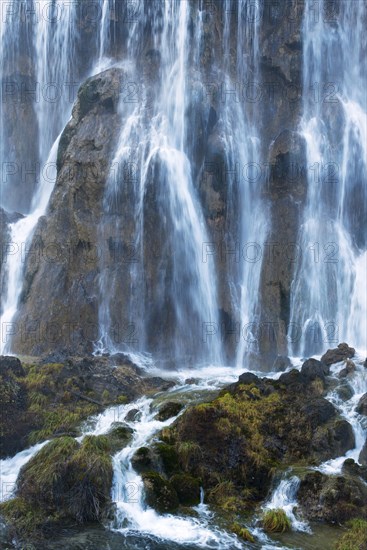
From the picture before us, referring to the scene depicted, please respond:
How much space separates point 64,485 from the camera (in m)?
14.7

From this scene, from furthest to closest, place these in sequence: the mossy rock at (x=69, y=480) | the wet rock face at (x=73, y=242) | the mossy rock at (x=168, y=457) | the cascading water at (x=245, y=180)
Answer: the cascading water at (x=245, y=180)
the wet rock face at (x=73, y=242)
the mossy rock at (x=168, y=457)
the mossy rock at (x=69, y=480)

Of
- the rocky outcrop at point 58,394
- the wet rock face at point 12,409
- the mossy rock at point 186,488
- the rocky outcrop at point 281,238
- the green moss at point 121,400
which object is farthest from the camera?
the rocky outcrop at point 281,238

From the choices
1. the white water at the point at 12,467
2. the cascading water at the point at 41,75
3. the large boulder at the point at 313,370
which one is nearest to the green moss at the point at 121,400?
the white water at the point at 12,467

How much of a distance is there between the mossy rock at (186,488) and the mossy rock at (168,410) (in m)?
3.22

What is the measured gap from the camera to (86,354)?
25.9 m

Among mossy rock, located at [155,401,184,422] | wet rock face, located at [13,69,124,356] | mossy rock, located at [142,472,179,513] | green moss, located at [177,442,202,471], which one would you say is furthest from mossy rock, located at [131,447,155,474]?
wet rock face, located at [13,69,124,356]

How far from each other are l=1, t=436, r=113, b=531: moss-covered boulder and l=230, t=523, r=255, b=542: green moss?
297 centimetres

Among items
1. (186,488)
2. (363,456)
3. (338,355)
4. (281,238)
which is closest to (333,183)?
(281,238)

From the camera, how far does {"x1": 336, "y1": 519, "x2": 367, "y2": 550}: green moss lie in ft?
42.5

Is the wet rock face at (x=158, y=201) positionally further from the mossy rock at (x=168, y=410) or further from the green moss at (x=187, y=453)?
the green moss at (x=187, y=453)

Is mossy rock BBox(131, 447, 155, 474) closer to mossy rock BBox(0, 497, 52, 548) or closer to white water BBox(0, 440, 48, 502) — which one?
mossy rock BBox(0, 497, 52, 548)

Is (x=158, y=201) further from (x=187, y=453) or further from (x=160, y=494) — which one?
(x=160, y=494)

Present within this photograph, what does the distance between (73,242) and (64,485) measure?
16.4 meters

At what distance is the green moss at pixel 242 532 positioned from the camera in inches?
528
